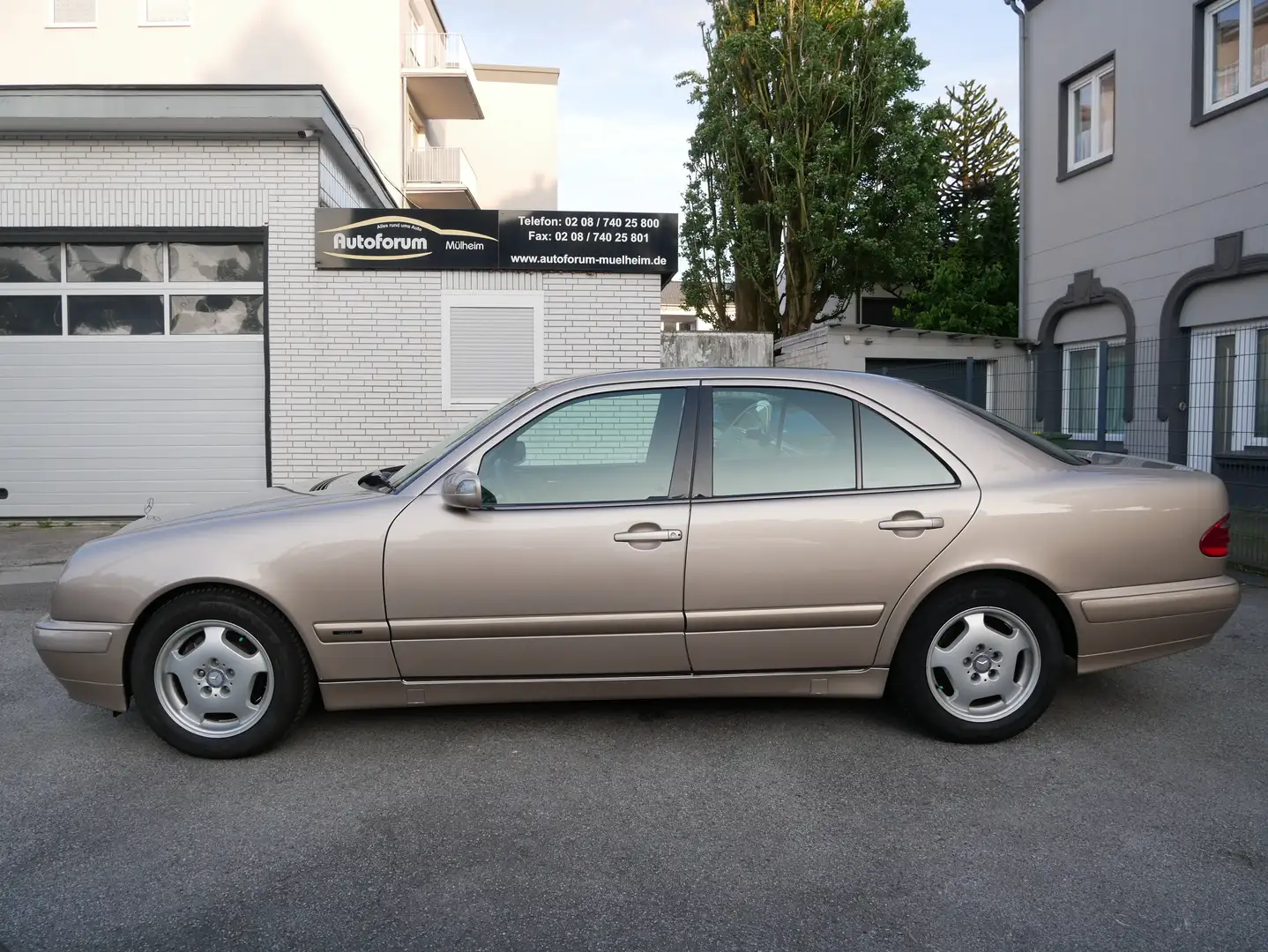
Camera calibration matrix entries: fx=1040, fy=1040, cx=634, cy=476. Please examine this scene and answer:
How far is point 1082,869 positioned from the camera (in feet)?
10.4

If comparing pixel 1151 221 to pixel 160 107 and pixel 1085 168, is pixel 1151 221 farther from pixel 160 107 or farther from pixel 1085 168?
pixel 160 107

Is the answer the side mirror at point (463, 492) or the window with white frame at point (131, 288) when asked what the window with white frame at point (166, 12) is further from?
the side mirror at point (463, 492)

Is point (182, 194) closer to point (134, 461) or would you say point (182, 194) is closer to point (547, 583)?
point (134, 461)

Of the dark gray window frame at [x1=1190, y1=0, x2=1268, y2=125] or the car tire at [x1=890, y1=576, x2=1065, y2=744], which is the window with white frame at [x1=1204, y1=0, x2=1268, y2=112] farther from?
the car tire at [x1=890, y1=576, x2=1065, y2=744]

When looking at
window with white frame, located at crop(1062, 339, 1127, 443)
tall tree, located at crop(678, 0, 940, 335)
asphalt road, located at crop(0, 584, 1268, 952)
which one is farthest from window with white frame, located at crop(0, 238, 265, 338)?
tall tree, located at crop(678, 0, 940, 335)

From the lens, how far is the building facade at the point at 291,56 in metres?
19.8

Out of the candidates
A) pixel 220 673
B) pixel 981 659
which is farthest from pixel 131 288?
pixel 981 659

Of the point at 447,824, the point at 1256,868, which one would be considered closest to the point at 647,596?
the point at 447,824

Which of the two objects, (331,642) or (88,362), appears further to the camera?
(88,362)

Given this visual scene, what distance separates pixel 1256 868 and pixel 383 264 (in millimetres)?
9751

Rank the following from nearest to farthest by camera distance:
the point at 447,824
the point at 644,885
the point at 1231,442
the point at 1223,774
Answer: the point at 644,885, the point at 447,824, the point at 1223,774, the point at 1231,442

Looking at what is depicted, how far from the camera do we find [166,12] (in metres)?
20.0

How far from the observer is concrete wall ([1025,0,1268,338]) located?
11.8 metres

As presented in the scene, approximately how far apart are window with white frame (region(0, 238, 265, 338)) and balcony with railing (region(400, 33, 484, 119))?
12154mm
